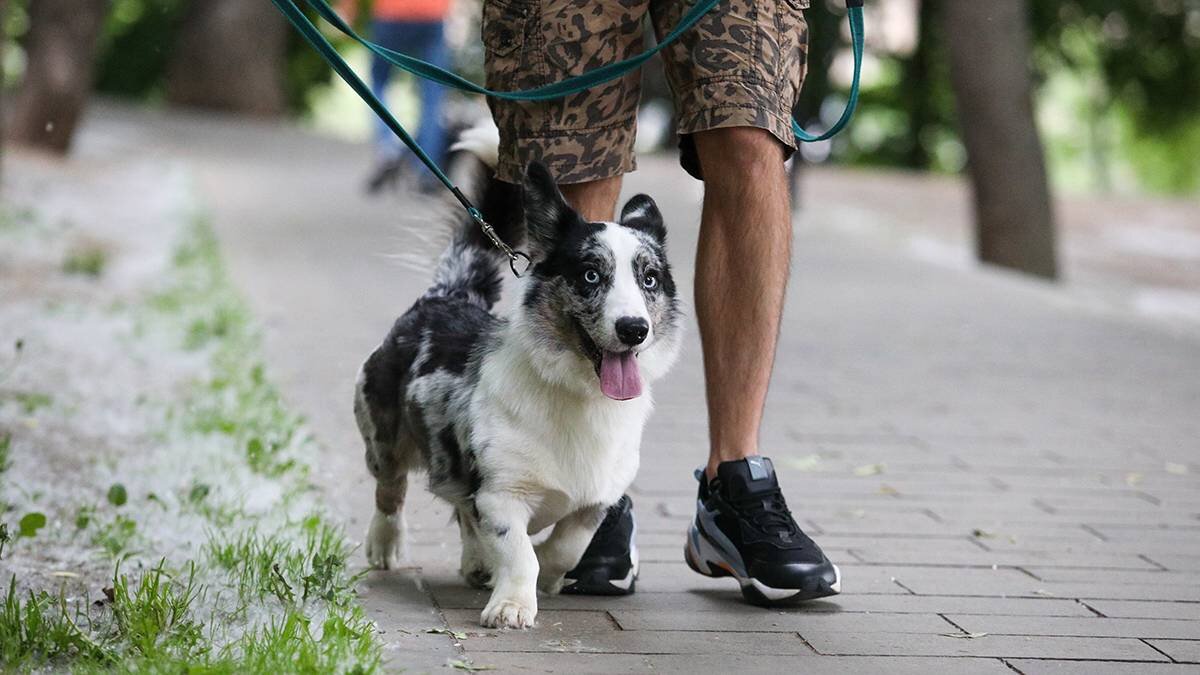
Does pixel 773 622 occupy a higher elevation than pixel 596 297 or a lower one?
lower

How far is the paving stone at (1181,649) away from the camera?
3352 mm

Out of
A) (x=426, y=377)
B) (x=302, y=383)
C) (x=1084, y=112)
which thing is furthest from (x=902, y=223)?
(x=1084, y=112)

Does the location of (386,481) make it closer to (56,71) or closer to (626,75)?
(626,75)

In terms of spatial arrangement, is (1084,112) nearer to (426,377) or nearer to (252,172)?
(252,172)

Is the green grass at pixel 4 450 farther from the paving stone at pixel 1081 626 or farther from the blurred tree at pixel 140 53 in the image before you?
the blurred tree at pixel 140 53

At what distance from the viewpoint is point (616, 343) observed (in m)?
3.33

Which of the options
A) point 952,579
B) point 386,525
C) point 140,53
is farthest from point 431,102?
point 140,53

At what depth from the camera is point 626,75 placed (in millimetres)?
3896

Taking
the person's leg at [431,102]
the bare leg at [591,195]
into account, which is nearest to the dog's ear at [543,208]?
the bare leg at [591,195]

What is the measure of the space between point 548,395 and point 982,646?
1.05 metres

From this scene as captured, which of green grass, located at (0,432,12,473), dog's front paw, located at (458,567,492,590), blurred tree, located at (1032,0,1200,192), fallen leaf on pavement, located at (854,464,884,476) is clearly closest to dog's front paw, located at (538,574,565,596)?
dog's front paw, located at (458,567,492,590)

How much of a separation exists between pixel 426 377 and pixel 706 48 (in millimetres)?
999

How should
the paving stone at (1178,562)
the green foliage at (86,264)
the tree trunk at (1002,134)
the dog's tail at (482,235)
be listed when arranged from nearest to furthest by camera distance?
the dog's tail at (482,235) < the paving stone at (1178,562) < the green foliage at (86,264) < the tree trunk at (1002,134)

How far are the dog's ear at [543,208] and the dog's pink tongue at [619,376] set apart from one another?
307 millimetres
